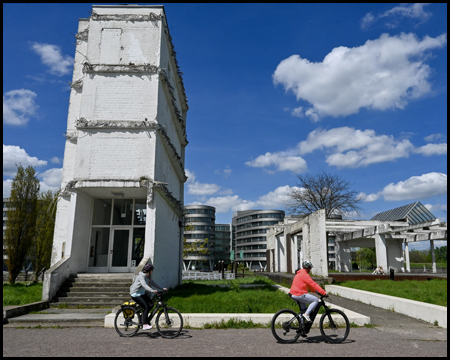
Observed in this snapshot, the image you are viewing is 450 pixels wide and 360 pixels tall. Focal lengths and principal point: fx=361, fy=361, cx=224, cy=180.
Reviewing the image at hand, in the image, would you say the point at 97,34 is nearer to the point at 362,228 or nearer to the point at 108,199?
the point at 108,199

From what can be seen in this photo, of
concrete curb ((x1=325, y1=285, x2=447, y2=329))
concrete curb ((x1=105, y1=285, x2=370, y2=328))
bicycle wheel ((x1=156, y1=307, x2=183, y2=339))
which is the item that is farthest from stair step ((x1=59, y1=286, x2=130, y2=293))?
concrete curb ((x1=325, y1=285, x2=447, y2=329))

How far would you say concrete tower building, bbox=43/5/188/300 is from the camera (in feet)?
49.9

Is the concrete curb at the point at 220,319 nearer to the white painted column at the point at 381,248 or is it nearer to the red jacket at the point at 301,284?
the red jacket at the point at 301,284

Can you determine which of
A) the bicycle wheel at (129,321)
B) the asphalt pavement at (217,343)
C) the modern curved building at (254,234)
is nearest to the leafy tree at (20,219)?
the asphalt pavement at (217,343)

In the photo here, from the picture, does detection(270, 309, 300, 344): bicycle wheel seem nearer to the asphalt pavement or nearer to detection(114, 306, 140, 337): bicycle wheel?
the asphalt pavement

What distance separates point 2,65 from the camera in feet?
26.5

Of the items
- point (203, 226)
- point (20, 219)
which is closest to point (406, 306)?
point (20, 219)

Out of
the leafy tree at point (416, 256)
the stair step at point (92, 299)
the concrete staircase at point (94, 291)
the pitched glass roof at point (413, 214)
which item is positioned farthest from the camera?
the leafy tree at point (416, 256)

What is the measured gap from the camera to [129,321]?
26.2ft

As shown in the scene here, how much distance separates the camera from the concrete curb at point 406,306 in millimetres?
9320

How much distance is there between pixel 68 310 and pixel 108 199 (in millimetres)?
6836

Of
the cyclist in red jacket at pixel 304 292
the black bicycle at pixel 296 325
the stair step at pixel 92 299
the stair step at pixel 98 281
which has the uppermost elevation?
the cyclist in red jacket at pixel 304 292

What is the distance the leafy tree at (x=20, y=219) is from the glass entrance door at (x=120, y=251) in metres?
14.5

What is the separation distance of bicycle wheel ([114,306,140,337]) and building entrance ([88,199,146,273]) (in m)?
8.94
